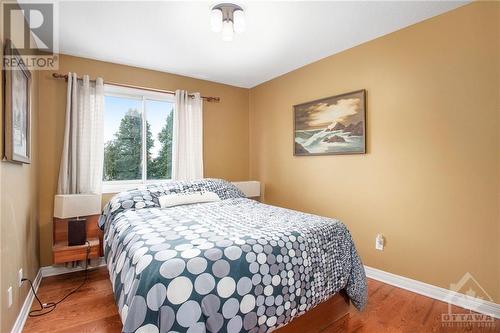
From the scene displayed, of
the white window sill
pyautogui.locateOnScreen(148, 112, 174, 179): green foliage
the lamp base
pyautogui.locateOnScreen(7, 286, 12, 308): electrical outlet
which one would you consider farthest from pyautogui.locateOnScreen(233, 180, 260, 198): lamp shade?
pyautogui.locateOnScreen(7, 286, 12, 308): electrical outlet

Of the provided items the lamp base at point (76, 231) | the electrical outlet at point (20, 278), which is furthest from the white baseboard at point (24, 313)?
the lamp base at point (76, 231)

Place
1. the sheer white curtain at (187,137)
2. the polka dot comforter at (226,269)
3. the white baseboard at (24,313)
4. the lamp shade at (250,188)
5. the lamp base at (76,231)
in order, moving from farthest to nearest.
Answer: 1. the lamp shade at (250,188)
2. the sheer white curtain at (187,137)
3. the lamp base at (76,231)
4. the white baseboard at (24,313)
5. the polka dot comforter at (226,269)

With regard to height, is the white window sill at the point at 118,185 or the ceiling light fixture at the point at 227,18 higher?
the ceiling light fixture at the point at 227,18

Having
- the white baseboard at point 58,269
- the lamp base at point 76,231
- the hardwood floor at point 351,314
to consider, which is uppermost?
the lamp base at point 76,231

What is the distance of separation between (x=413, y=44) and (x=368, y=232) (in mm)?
1807

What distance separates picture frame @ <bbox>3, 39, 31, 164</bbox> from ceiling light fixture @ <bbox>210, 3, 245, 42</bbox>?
4.38 ft

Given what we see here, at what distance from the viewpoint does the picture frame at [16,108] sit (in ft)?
5.17

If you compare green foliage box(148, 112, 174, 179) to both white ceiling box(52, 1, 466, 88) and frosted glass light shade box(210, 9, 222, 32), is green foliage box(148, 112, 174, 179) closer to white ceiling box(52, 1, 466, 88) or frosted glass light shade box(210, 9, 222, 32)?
white ceiling box(52, 1, 466, 88)

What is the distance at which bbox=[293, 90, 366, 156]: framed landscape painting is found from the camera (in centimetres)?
274

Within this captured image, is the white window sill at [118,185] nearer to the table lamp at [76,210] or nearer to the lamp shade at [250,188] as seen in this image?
the table lamp at [76,210]

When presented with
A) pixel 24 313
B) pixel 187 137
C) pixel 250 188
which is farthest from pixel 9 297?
pixel 250 188

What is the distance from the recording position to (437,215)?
2256 mm

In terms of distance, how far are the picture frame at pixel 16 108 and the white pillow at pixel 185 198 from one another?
112 centimetres

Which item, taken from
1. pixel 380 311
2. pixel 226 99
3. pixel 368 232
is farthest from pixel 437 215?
pixel 226 99
